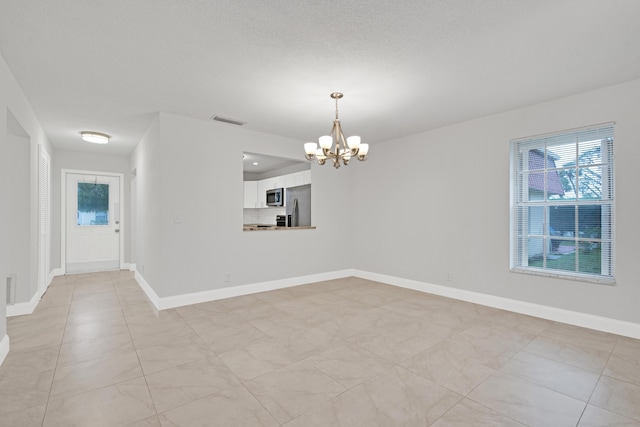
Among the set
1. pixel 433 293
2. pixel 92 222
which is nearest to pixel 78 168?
pixel 92 222

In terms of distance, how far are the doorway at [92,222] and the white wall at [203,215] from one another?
6.91 ft

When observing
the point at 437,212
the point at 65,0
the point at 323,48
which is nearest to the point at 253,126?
the point at 323,48

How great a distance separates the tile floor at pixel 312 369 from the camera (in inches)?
72.5

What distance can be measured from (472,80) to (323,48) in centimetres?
158

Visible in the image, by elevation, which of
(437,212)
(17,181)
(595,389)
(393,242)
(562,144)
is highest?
(562,144)

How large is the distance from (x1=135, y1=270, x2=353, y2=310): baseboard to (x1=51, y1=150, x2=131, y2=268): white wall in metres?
1.95

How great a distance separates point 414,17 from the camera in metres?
2.07

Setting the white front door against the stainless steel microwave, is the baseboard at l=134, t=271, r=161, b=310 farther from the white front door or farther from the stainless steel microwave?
the stainless steel microwave

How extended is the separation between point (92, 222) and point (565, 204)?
849 cm

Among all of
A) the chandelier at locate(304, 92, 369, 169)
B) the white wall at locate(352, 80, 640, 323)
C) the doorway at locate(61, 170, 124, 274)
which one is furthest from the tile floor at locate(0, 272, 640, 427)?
the doorway at locate(61, 170, 124, 274)

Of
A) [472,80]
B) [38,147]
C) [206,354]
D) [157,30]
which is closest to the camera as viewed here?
[157,30]

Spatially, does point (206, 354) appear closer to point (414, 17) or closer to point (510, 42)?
point (414, 17)

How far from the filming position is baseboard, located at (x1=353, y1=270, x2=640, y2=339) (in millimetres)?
3082

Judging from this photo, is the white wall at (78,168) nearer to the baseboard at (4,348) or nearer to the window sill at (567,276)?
the baseboard at (4,348)
